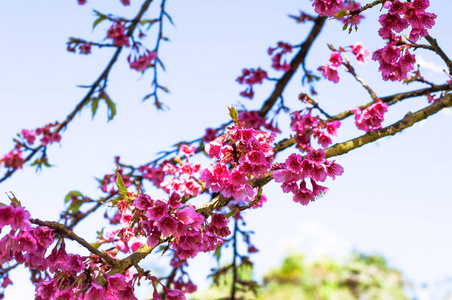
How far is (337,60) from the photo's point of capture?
8.63ft

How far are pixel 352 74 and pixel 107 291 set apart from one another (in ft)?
5.45

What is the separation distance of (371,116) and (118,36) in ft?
7.12

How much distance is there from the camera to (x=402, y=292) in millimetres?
12297

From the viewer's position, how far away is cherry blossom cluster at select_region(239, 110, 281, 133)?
3.38 meters

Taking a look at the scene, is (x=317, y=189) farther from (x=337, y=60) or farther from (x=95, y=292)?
(x=337, y=60)

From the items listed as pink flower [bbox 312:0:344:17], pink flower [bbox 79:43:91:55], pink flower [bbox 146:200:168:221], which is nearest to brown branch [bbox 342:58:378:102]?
pink flower [bbox 312:0:344:17]

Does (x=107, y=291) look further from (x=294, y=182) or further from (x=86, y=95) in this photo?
(x=86, y=95)

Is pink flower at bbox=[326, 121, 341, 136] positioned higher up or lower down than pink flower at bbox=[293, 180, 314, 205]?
higher up

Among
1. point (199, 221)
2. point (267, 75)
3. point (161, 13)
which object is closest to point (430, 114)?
point (199, 221)

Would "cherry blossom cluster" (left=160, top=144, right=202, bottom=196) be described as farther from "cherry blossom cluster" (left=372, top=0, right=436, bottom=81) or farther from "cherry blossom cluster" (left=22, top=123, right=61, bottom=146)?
"cherry blossom cluster" (left=22, top=123, right=61, bottom=146)

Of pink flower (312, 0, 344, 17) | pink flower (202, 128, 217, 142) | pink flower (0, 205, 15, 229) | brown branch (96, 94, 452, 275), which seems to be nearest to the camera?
pink flower (0, 205, 15, 229)

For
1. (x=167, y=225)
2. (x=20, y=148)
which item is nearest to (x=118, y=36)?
(x=20, y=148)

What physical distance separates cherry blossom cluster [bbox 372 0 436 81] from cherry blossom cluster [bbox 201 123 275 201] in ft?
2.26

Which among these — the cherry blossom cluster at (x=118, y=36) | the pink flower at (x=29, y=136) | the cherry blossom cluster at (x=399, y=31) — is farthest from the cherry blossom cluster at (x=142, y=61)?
the cherry blossom cluster at (x=399, y=31)
